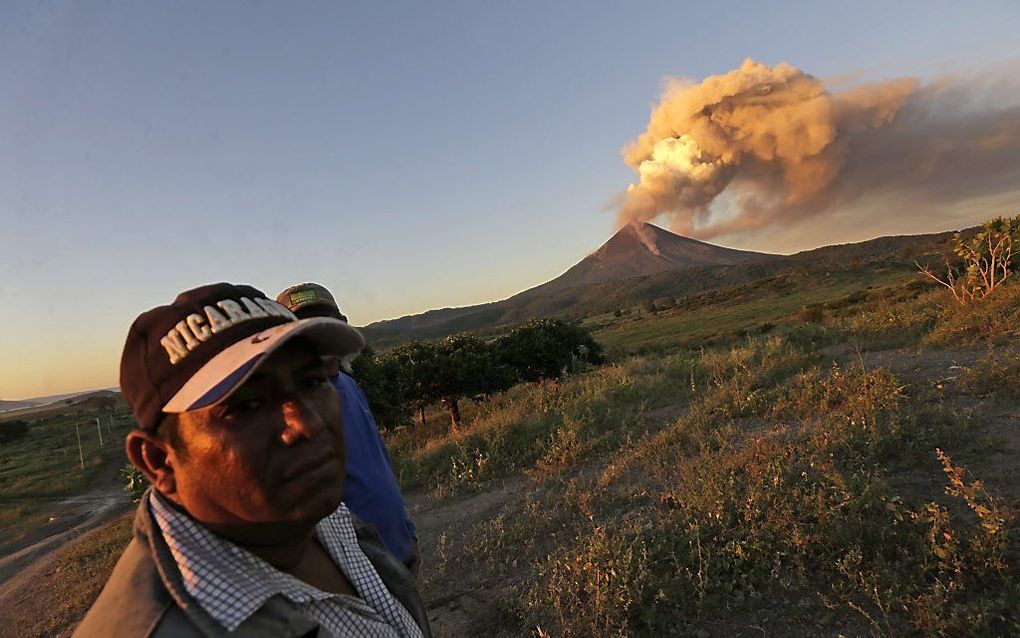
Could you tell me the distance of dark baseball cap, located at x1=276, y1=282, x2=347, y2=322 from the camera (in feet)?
10.6

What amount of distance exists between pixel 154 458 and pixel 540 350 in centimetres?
1452

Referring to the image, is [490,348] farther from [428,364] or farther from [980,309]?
[980,309]

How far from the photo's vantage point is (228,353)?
1161mm

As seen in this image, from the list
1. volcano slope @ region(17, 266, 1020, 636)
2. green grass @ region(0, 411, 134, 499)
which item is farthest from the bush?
volcano slope @ region(17, 266, 1020, 636)

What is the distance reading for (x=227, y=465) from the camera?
1123 millimetres

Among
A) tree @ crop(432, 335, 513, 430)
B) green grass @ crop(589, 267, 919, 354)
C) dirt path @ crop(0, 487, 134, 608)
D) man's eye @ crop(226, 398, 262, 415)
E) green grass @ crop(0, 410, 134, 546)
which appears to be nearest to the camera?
man's eye @ crop(226, 398, 262, 415)

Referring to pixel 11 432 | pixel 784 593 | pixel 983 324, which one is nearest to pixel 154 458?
pixel 784 593

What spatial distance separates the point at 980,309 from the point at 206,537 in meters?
13.5

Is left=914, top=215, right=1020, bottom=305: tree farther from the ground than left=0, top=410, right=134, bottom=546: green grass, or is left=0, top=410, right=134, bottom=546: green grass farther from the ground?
left=914, top=215, right=1020, bottom=305: tree

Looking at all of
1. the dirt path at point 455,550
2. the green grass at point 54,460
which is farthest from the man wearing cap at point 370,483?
the green grass at point 54,460

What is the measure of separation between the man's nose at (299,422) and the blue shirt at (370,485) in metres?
1.18

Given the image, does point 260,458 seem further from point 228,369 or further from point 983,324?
point 983,324

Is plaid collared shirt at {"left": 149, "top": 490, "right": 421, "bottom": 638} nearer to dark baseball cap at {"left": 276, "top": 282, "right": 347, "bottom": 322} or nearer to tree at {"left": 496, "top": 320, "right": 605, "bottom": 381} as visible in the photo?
dark baseball cap at {"left": 276, "top": 282, "right": 347, "bottom": 322}

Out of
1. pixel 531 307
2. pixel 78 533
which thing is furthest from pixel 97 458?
pixel 531 307
